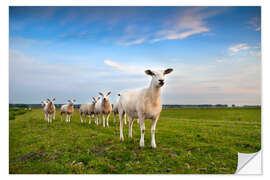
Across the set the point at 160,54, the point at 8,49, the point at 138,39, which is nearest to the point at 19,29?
the point at 8,49

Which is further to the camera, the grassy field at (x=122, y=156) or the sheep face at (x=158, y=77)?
the sheep face at (x=158, y=77)

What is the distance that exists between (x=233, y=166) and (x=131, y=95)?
351cm

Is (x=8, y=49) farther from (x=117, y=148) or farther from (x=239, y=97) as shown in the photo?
(x=239, y=97)

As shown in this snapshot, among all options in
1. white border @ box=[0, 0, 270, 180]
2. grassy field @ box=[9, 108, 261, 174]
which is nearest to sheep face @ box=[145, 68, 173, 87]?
grassy field @ box=[9, 108, 261, 174]

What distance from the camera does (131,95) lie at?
245 inches
